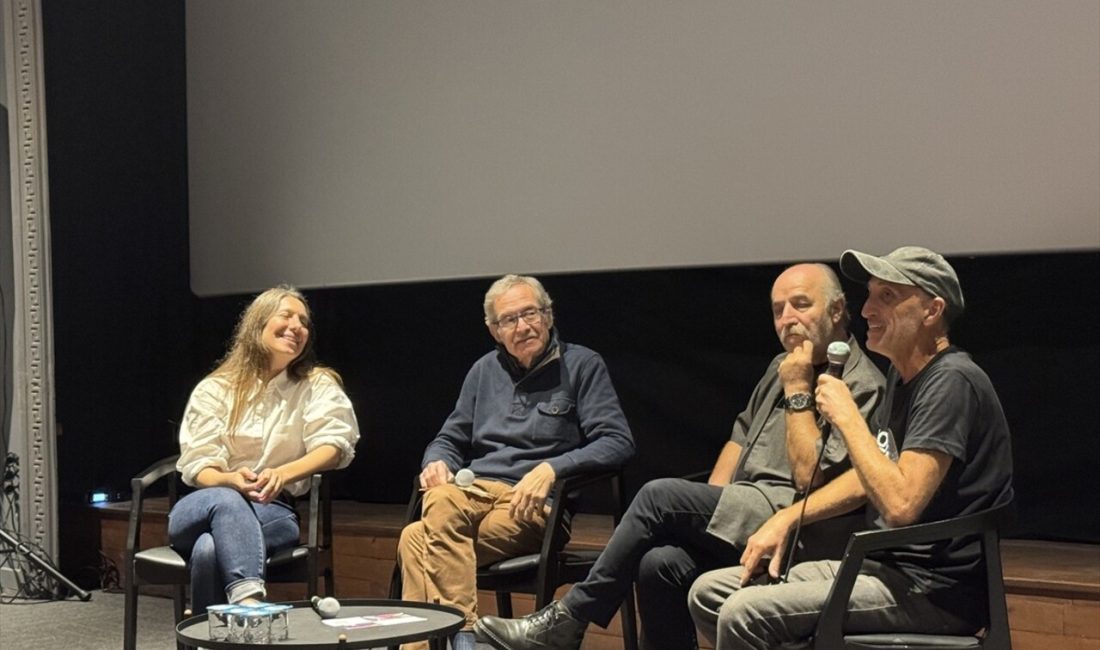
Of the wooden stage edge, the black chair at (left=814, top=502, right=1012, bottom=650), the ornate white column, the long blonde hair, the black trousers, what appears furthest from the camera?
the ornate white column

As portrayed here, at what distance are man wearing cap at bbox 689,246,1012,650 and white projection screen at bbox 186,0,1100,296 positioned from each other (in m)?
1.43

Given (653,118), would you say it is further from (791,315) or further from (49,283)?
(49,283)

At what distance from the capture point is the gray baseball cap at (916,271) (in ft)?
8.81

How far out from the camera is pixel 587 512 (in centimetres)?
505

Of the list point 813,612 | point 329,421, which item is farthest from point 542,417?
point 813,612

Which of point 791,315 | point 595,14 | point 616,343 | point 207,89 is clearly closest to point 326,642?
point 791,315

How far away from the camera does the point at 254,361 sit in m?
4.05

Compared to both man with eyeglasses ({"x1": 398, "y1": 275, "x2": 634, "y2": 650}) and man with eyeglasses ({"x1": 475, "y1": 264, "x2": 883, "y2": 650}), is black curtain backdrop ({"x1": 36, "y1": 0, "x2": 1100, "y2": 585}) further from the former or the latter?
man with eyeglasses ({"x1": 475, "y1": 264, "x2": 883, "y2": 650})

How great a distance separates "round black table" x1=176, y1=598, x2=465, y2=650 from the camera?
8.78 feet

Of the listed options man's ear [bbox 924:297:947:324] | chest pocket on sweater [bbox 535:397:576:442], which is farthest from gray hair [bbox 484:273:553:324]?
man's ear [bbox 924:297:947:324]

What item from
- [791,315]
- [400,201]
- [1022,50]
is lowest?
[791,315]

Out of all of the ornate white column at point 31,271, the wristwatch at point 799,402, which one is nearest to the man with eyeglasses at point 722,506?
the wristwatch at point 799,402

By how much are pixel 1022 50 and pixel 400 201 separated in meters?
2.48

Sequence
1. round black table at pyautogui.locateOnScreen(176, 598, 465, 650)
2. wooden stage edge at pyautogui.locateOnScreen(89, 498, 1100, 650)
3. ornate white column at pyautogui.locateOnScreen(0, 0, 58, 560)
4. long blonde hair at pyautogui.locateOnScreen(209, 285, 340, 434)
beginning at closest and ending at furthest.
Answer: round black table at pyautogui.locateOnScreen(176, 598, 465, 650) → wooden stage edge at pyautogui.locateOnScreen(89, 498, 1100, 650) → long blonde hair at pyautogui.locateOnScreen(209, 285, 340, 434) → ornate white column at pyautogui.locateOnScreen(0, 0, 58, 560)
